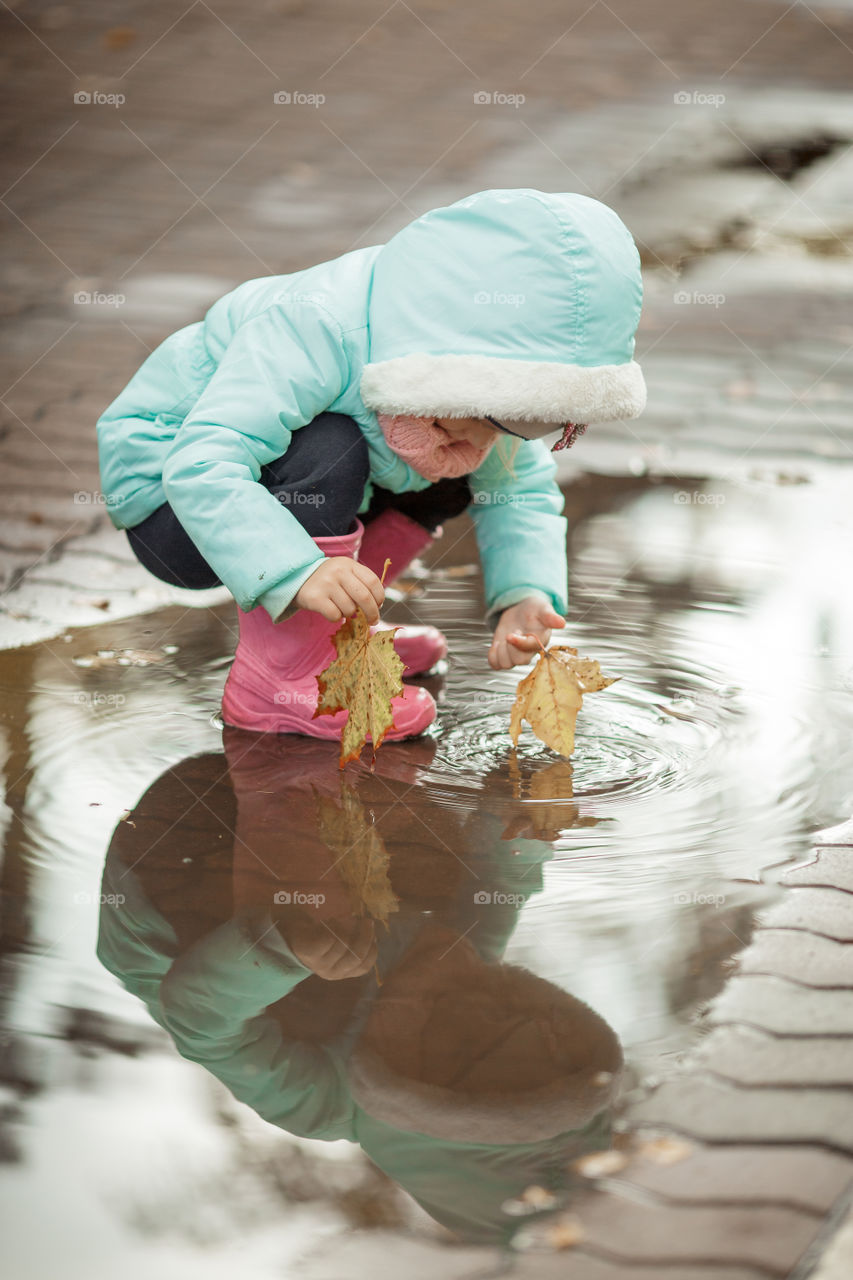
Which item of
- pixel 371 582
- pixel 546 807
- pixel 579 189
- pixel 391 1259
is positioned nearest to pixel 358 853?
pixel 546 807

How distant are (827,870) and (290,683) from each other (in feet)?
3.04

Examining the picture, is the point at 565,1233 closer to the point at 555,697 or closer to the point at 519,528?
the point at 555,697

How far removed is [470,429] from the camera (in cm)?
218

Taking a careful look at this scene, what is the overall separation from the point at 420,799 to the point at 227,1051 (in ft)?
2.20

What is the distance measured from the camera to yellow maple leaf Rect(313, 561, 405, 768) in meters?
2.14

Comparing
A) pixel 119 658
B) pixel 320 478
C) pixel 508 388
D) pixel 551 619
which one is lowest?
pixel 119 658

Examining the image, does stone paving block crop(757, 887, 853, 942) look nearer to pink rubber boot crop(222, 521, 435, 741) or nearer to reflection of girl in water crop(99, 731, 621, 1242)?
reflection of girl in water crop(99, 731, 621, 1242)

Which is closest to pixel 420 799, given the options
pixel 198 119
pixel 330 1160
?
pixel 330 1160

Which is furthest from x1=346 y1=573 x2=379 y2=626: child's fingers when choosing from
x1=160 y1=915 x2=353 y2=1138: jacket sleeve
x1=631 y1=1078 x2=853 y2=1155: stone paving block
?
x1=631 y1=1078 x2=853 y2=1155: stone paving block

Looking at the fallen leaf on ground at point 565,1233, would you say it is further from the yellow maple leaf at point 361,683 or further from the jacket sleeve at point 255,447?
the jacket sleeve at point 255,447

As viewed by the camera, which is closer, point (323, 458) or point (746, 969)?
point (746, 969)

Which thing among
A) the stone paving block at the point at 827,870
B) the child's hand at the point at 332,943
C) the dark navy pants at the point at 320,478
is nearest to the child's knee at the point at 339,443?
the dark navy pants at the point at 320,478

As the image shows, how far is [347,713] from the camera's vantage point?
230 centimetres

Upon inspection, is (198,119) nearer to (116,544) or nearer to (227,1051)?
(116,544)
